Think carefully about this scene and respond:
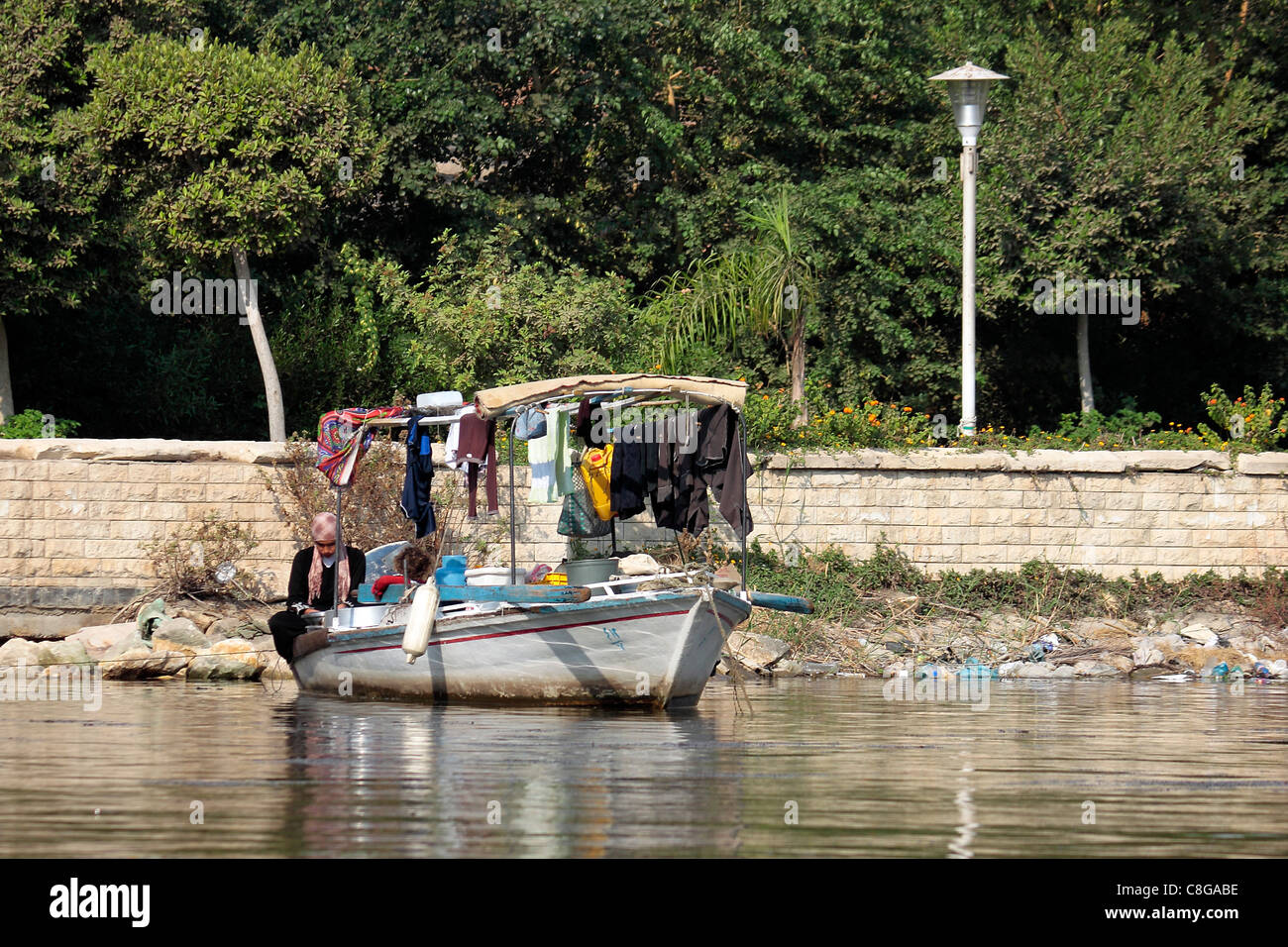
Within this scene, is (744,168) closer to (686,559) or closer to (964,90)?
(964,90)

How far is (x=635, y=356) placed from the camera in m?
21.3

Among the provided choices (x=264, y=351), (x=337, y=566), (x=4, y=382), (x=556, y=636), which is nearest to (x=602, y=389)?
(x=556, y=636)

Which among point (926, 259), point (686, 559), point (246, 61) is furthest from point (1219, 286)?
point (246, 61)

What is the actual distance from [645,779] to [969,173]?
38.7ft

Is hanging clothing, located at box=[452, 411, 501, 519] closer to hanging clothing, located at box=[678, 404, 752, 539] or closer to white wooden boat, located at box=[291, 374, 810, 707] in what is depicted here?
white wooden boat, located at box=[291, 374, 810, 707]

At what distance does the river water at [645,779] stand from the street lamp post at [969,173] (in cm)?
550

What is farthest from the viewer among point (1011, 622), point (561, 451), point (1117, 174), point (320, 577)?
point (1117, 174)

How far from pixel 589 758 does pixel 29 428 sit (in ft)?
38.0

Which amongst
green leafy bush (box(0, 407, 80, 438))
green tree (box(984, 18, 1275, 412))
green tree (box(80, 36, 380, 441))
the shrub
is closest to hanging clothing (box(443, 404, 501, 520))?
the shrub

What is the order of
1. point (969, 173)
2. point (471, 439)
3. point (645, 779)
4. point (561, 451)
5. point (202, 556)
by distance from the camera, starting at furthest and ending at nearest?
point (969, 173) < point (202, 556) < point (561, 451) < point (471, 439) < point (645, 779)

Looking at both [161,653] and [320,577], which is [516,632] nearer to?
[320,577]

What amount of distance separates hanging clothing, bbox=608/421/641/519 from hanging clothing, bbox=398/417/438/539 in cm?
171

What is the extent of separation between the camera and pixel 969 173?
19.6 m

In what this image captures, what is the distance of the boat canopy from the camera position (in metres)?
13.7
